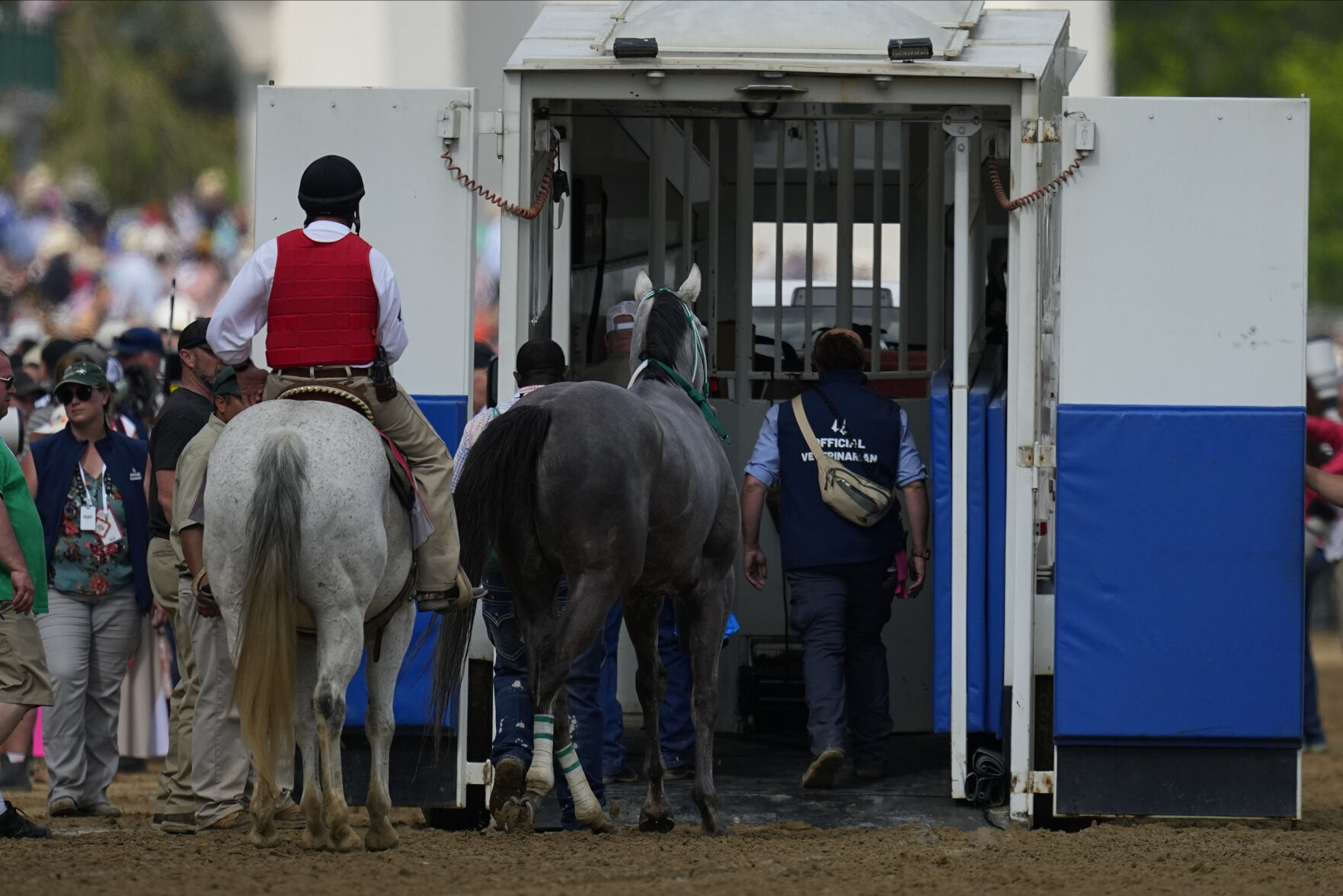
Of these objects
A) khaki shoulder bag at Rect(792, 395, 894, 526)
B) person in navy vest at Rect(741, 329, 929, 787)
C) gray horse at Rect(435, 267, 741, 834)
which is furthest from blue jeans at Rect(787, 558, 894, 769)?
gray horse at Rect(435, 267, 741, 834)

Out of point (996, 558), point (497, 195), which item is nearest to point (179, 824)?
point (497, 195)

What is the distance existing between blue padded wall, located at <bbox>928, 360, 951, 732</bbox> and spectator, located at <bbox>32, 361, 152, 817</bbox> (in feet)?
10.1

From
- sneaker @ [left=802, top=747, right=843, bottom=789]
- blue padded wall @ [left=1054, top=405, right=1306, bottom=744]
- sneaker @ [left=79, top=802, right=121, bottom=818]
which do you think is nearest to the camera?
blue padded wall @ [left=1054, top=405, right=1306, bottom=744]

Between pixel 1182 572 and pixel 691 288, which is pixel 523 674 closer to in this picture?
pixel 691 288

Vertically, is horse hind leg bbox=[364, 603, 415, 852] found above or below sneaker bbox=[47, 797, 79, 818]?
above

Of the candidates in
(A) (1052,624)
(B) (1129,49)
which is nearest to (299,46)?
(A) (1052,624)

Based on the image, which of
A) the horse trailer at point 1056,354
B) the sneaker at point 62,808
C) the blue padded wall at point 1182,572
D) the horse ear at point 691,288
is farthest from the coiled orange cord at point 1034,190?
the sneaker at point 62,808

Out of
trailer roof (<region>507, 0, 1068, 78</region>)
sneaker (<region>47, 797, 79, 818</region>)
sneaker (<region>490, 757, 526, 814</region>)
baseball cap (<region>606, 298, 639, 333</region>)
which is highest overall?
trailer roof (<region>507, 0, 1068, 78</region>)

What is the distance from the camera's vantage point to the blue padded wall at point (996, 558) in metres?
7.25

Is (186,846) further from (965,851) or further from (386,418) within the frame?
(965,851)

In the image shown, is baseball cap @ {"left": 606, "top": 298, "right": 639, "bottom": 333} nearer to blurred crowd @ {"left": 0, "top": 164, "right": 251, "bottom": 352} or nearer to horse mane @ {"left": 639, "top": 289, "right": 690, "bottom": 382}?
horse mane @ {"left": 639, "top": 289, "right": 690, "bottom": 382}

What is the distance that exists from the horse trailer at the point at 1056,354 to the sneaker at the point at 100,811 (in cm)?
145

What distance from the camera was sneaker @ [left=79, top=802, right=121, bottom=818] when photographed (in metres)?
7.74

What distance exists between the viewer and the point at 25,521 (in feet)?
22.7
